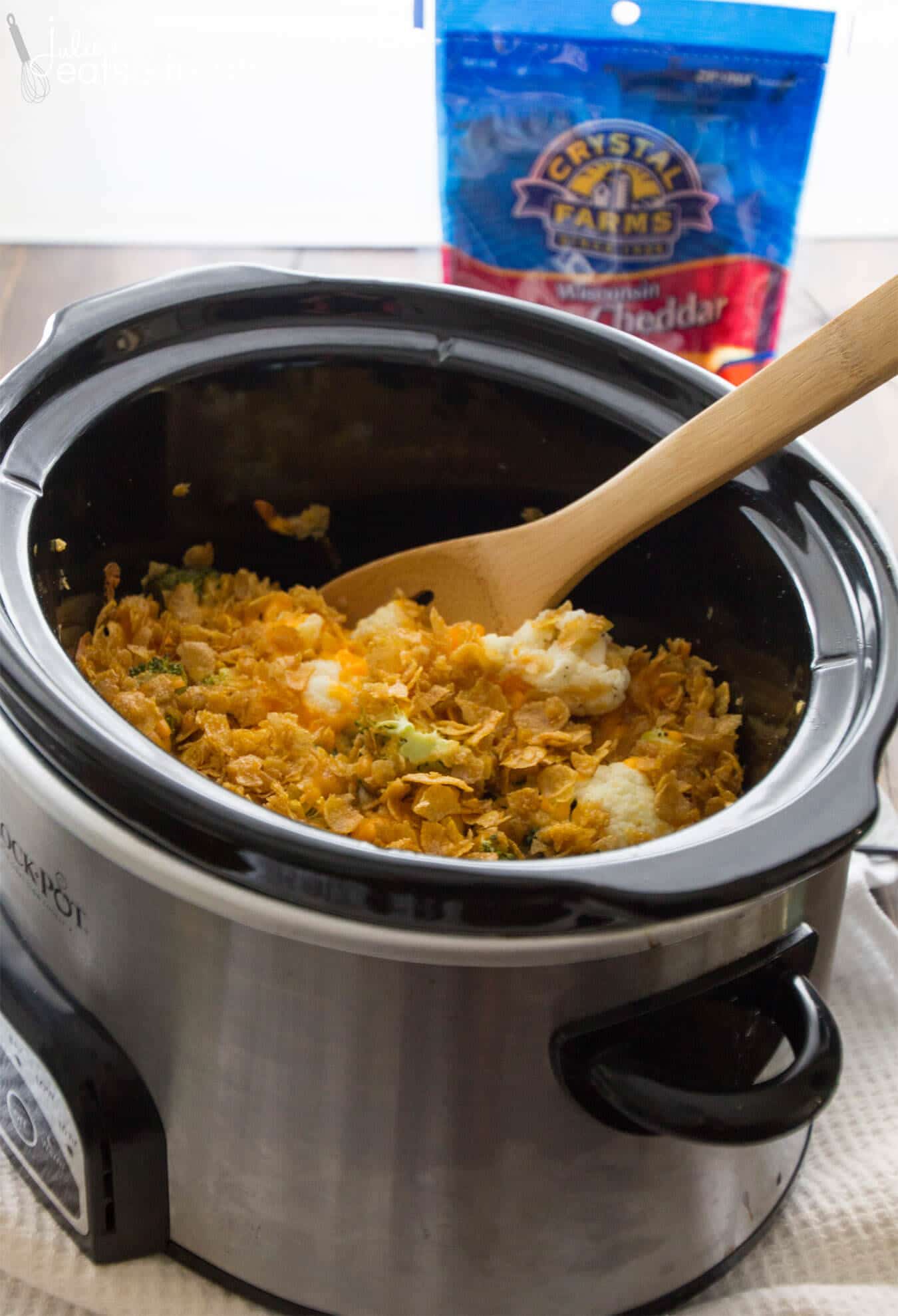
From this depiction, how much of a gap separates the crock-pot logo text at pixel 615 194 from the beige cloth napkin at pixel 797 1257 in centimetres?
81

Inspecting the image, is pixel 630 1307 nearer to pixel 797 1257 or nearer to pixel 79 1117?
pixel 797 1257

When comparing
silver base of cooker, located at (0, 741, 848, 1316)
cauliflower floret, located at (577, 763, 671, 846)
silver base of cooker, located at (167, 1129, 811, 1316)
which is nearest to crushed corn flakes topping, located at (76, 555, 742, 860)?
cauliflower floret, located at (577, 763, 671, 846)

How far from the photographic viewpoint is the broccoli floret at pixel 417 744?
0.79m

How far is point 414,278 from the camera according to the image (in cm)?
145

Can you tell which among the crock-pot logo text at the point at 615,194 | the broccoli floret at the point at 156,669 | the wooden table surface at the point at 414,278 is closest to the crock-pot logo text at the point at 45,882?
the broccoli floret at the point at 156,669

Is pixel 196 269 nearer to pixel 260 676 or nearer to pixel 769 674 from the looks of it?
pixel 260 676

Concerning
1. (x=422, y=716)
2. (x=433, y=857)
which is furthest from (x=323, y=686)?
(x=433, y=857)

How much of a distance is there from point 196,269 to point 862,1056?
0.66 meters

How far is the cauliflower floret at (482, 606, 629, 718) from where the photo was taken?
850 mm

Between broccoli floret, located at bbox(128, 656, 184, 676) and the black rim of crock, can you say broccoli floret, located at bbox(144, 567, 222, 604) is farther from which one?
the black rim of crock

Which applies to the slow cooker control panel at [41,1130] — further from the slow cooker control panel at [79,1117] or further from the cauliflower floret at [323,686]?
the cauliflower floret at [323,686]

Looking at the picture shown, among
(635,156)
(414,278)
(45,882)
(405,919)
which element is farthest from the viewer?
(414,278)

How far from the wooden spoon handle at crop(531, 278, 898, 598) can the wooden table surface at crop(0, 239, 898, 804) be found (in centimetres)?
55

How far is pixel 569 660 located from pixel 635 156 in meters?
0.68
